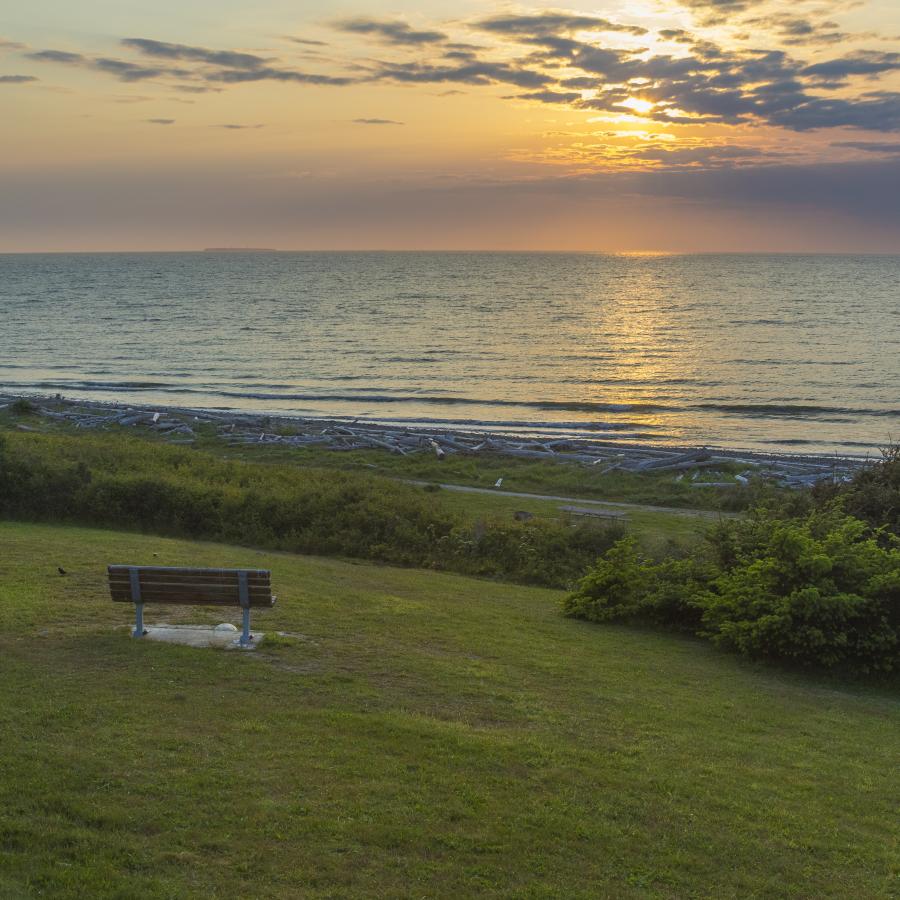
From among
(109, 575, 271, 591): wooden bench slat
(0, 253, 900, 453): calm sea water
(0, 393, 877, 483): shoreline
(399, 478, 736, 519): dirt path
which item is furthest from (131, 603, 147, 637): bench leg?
(0, 253, 900, 453): calm sea water

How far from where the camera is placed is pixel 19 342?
84.4m

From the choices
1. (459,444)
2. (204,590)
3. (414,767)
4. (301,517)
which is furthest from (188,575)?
(459,444)

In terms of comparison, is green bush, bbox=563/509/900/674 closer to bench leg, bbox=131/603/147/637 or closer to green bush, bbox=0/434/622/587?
green bush, bbox=0/434/622/587

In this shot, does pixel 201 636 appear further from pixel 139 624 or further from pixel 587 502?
pixel 587 502

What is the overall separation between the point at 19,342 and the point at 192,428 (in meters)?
52.4

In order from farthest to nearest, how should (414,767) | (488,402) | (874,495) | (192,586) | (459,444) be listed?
(488,402)
(459,444)
(874,495)
(192,586)
(414,767)

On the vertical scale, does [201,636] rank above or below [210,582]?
below

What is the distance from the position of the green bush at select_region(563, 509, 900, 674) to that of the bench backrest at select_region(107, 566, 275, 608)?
653 centimetres

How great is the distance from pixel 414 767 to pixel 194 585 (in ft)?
13.3

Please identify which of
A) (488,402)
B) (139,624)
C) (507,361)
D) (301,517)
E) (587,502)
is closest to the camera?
(139,624)

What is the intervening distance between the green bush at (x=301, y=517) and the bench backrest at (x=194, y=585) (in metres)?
9.65

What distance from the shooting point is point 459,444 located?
3756 centimetres

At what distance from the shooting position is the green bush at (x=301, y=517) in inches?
812

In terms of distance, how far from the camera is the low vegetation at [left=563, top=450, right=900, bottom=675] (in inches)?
508
